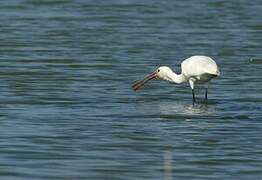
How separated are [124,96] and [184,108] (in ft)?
4.62

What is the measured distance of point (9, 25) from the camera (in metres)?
27.4

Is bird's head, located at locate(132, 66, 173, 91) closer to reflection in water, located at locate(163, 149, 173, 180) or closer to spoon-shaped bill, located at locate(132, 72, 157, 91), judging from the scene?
spoon-shaped bill, located at locate(132, 72, 157, 91)

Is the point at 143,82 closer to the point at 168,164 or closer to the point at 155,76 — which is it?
the point at 155,76

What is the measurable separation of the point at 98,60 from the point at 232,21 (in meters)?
7.51

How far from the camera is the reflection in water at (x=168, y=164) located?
1157 centimetres

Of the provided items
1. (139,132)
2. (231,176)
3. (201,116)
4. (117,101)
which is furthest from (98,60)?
(231,176)

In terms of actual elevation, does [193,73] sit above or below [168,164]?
below

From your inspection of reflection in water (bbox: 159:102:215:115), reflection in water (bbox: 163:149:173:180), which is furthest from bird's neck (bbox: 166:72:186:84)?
reflection in water (bbox: 163:149:173:180)

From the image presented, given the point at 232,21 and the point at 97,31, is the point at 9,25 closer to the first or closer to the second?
the point at 97,31

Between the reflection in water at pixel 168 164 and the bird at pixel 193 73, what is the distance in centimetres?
468

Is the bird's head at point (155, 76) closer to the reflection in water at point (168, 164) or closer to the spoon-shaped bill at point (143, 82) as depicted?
the spoon-shaped bill at point (143, 82)

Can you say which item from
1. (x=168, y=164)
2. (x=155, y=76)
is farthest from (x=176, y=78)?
(x=168, y=164)

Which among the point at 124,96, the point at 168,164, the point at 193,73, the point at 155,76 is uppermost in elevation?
the point at 168,164

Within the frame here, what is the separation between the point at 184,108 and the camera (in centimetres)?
1673
